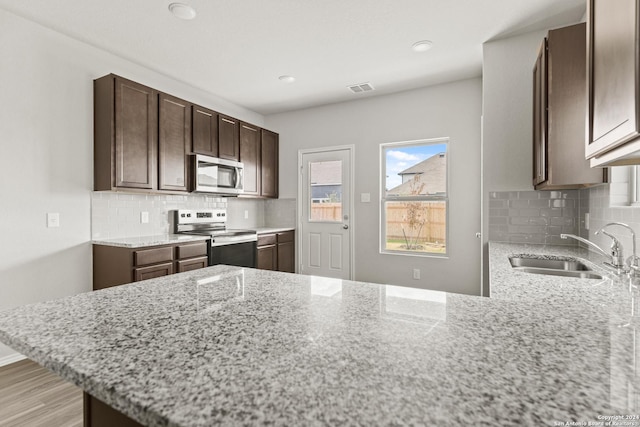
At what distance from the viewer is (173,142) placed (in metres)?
3.39

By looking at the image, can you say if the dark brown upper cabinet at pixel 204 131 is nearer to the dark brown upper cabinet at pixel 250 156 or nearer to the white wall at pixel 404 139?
the dark brown upper cabinet at pixel 250 156

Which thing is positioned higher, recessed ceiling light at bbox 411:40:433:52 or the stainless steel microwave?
recessed ceiling light at bbox 411:40:433:52

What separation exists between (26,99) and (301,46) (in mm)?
2307

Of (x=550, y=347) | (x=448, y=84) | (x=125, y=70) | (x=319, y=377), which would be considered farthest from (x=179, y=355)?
(x=448, y=84)

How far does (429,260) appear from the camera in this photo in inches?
161

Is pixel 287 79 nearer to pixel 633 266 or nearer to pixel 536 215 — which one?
pixel 536 215

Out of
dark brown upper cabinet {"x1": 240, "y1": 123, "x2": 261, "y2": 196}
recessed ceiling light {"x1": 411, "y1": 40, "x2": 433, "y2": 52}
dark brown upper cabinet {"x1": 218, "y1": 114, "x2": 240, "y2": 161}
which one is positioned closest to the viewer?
recessed ceiling light {"x1": 411, "y1": 40, "x2": 433, "y2": 52}

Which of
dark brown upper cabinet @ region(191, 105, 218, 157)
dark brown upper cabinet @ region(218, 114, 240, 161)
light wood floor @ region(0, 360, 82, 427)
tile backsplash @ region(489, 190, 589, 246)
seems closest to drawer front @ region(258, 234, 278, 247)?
dark brown upper cabinet @ region(218, 114, 240, 161)

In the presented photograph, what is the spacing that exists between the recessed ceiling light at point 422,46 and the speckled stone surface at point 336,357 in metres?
2.74

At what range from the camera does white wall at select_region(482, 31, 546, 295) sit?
9.61 feet

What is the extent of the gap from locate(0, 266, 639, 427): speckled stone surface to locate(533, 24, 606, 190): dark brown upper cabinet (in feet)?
4.40

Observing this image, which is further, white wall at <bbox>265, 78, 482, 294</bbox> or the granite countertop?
the granite countertop

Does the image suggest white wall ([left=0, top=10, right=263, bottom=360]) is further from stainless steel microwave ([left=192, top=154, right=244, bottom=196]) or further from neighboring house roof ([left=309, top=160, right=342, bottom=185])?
neighboring house roof ([left=309, top=160, right=342, bottom=185])

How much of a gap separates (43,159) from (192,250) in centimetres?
141
